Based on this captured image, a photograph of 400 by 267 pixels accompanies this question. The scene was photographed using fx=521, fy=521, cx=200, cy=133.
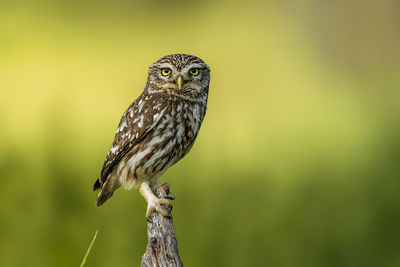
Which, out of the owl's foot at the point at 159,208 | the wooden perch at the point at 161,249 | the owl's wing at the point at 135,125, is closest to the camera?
the wooden perch at the point at 161,249

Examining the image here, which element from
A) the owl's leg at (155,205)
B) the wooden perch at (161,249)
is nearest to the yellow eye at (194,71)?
the owl's leg at (155,205)

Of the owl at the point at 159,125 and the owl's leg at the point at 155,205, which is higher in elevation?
the owl at the point at 159,125

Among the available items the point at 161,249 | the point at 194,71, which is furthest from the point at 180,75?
the point at 161,249

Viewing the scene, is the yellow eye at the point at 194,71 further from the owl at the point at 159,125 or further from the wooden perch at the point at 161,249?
the wooden perch at the point at 161,249

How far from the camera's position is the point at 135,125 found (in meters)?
2.08

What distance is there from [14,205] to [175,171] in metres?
0.85

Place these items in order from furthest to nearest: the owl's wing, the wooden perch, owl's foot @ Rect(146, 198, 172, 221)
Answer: the owl's wing < owl's foot @ Rect(146, 198, 172, 221) < the wooden perch

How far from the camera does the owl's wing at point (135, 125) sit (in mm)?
2061

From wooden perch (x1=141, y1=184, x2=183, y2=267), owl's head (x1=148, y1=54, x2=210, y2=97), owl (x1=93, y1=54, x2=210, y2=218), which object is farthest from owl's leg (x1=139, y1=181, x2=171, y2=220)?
owl's head (x1=148, y1=54, x2=210, y2=97)

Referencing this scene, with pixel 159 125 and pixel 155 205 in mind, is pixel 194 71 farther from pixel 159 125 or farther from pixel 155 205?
pixel 155 205

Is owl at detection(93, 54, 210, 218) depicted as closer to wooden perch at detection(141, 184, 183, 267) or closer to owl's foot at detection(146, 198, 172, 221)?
owl's foot at detection(146, 198, 172, 221)

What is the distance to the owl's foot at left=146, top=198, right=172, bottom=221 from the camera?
1943 mm

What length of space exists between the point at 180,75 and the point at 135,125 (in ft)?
0.88

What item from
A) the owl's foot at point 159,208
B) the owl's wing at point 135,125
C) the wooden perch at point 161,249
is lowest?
the wooden perch at point 161,249
